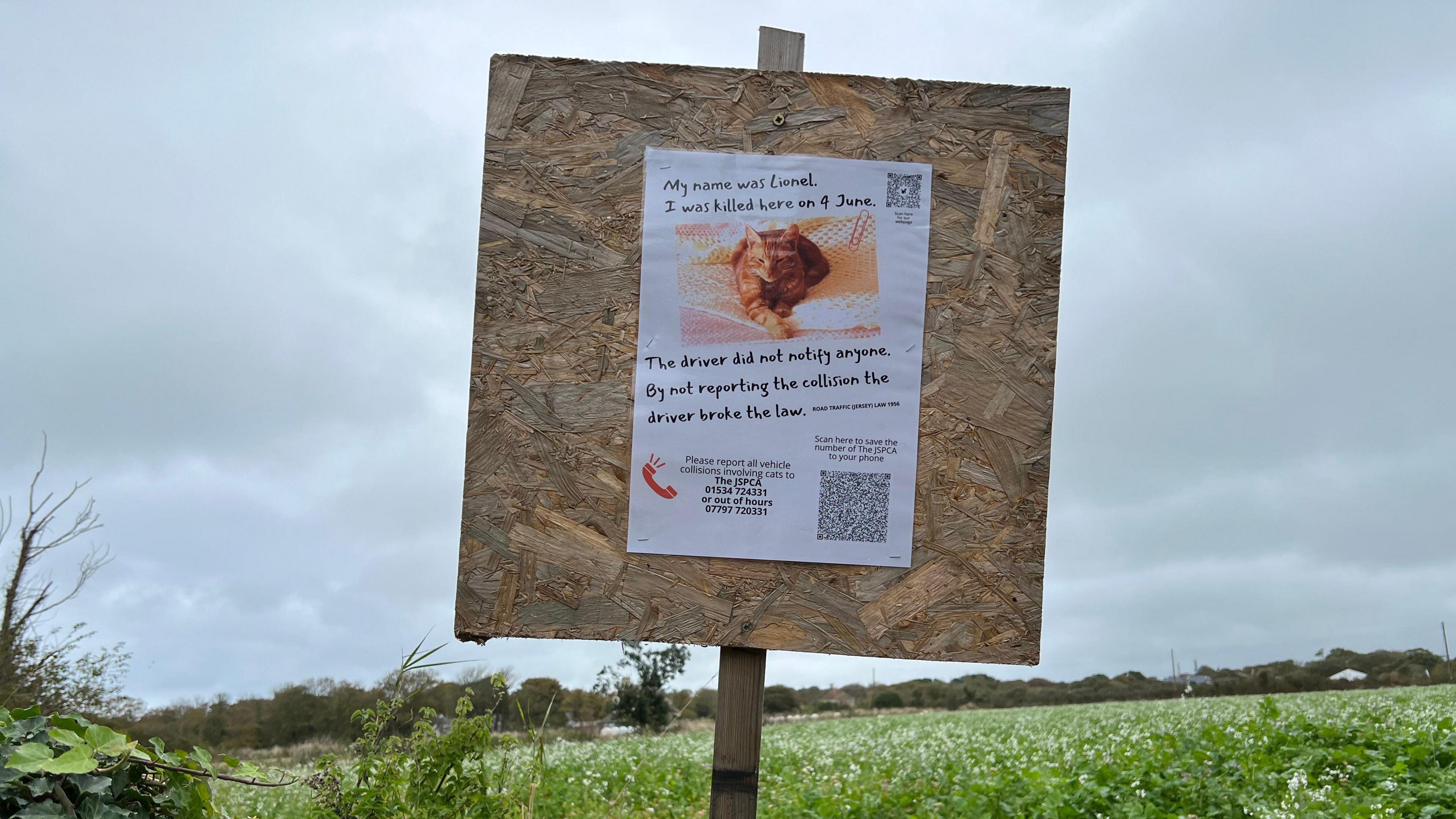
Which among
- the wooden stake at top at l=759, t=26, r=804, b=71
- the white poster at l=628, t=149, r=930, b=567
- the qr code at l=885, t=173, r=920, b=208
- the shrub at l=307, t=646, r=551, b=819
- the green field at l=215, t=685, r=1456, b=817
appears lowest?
the green field at l=215, t=685, r=1456, b=817

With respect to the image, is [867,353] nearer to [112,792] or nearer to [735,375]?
[735,375]

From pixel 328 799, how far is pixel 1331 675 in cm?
2028

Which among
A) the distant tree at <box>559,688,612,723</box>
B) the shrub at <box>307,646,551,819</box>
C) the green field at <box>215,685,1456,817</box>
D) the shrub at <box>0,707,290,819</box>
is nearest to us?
the shrub at <box>0,707,290,819</box>

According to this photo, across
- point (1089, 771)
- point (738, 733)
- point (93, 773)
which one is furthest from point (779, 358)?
point (1089, 771)

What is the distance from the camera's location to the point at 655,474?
3414 mm

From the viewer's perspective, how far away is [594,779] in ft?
25.0

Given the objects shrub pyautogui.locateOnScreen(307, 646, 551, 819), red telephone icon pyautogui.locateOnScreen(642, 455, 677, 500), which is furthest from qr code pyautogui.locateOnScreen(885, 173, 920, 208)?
shrub pyautogui.locateOnScreen(307, 646, 551, 819)

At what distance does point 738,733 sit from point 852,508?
0.96m

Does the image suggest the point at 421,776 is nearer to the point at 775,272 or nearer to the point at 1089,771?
the point at 775,272

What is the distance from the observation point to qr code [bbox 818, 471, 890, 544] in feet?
11.1

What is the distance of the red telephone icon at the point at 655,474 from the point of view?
134 inches

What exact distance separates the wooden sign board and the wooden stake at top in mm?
120

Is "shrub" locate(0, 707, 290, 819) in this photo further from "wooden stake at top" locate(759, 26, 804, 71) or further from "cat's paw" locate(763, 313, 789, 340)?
"wooden stake at top" locate(759, 26, 804, 71)

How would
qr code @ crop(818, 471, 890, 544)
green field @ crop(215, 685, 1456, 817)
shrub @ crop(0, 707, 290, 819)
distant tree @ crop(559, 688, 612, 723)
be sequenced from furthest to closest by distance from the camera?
distant tree @ crop(559, 688, 612, 723) < green field @ crop(215, 685, 1456, 817) < qr code @ crop(818, 471, 890, 544) < shrub @ crop(0, 707, 290, 819)
